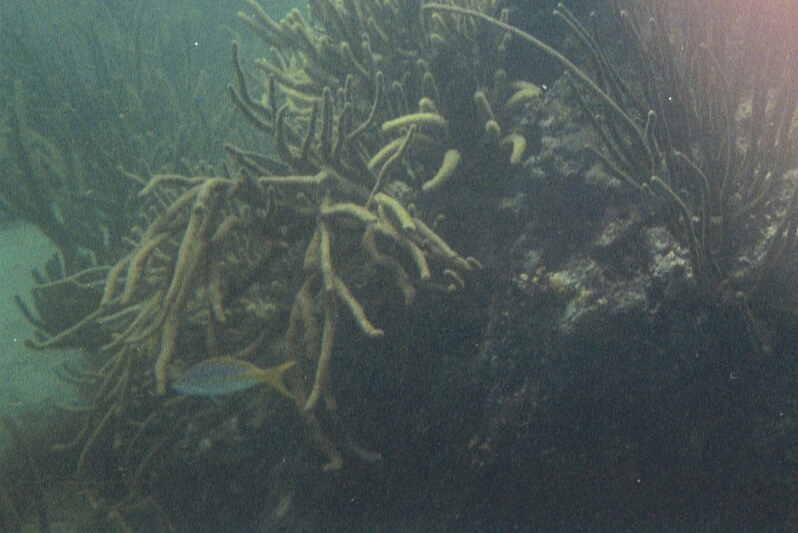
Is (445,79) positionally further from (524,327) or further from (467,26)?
(524,327)

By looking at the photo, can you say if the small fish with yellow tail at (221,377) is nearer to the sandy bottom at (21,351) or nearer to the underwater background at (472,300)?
the underwater background at (472,300)

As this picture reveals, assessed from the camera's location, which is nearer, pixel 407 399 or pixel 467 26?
pixel 407 399

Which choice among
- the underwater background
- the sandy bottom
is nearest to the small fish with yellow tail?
the underwater background

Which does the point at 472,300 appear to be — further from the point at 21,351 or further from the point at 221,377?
the point at 21,351

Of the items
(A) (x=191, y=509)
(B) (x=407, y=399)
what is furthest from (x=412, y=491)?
(A) (x=191, y=509)

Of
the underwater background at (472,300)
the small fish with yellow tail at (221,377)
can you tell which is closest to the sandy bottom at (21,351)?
the underwater background at (472,300)

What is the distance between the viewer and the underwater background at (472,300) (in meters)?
2.11

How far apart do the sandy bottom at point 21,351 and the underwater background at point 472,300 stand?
0.59 metres

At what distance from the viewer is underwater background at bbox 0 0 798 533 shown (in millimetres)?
2107

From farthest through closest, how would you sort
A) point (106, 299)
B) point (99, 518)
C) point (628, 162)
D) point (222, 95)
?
point (222, 95), point (99, 518), point (106, 299), point (628, 162)

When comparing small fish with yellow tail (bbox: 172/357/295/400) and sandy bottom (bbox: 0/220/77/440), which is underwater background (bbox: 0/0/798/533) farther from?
sandy bottom (bbox: 0/220/77/440)

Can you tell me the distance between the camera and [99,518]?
132 inches

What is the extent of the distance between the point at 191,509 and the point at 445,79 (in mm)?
2883

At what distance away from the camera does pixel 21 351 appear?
5078 mm
